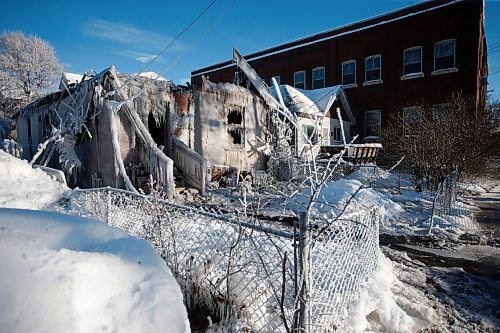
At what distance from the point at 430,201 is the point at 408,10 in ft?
55.1

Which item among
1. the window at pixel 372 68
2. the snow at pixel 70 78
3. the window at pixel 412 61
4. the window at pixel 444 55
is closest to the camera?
the snow at pixel 70 78

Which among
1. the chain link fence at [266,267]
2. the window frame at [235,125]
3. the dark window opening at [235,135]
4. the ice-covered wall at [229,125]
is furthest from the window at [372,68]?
the chain link fence at [266,267]

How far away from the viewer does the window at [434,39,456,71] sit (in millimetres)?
18688

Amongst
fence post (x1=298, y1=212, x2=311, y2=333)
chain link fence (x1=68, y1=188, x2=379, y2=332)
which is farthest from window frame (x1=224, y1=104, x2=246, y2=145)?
fence post (x1=298, y1=212, x2=311, y2=333)

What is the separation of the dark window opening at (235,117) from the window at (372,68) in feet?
43.6

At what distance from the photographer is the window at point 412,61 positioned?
1986 centimetres

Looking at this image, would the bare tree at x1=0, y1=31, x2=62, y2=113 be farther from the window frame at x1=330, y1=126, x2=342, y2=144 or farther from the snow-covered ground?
the snow-covered ground

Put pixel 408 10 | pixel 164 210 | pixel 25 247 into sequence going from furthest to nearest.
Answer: pixel 408 10
pixel 164 210
pixel 25 247

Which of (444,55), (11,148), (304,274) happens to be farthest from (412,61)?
(11,148)

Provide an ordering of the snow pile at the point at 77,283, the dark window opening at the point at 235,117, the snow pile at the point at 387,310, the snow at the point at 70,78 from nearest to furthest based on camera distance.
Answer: the snow pile at the point at 77,283 < the snow pile at the point at 387,310 < the dark window opening at the point at 235,117 < the snow at the point at 70,78

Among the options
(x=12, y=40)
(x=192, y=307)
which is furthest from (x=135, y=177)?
(x=12, y=40)

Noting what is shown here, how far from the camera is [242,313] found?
2.69 m

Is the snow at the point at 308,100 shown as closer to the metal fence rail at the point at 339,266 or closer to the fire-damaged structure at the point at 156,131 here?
the fire-damaged structure at the point at 156,131

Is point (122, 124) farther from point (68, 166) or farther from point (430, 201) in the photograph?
point (430, 201)
